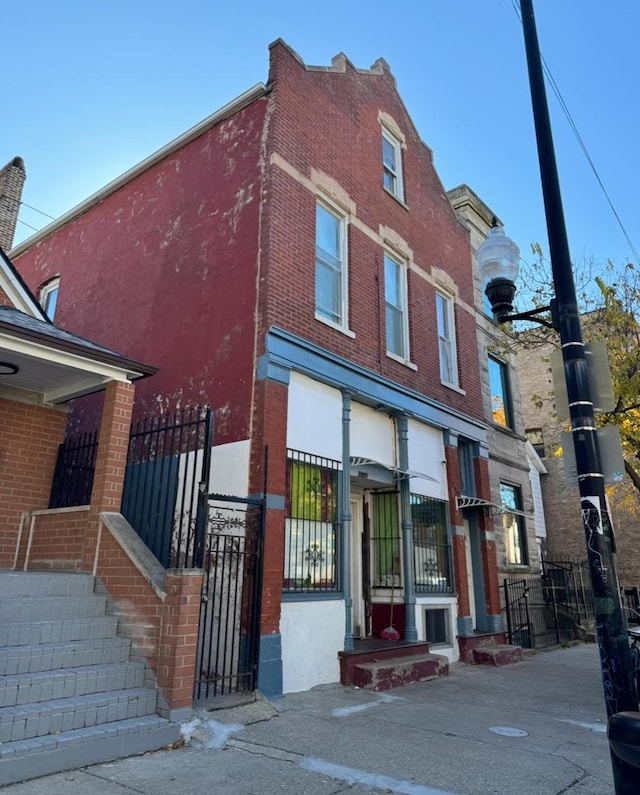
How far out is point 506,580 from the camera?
14.1m

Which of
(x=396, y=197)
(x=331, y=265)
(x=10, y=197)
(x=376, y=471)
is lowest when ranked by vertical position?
(x=376, y=471)

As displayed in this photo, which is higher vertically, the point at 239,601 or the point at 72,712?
the point at 239,601

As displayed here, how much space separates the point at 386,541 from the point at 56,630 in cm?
688

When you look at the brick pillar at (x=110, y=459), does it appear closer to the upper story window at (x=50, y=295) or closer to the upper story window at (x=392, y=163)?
the upper story window at (x=50, y=295)

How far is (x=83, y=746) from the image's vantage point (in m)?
4.79

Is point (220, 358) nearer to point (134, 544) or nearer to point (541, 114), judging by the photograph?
point (134, 544)

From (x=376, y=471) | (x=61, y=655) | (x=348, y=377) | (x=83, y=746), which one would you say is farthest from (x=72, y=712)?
(x=376, y=471)

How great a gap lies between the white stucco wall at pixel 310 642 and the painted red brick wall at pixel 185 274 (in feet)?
8.47

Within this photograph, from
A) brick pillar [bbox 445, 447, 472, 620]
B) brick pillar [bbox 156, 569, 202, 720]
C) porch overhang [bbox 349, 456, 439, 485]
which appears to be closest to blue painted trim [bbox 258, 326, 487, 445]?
brick pillar [bbox 445, 447, 472, 620]

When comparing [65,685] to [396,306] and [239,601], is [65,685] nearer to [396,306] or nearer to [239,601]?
[239,601]

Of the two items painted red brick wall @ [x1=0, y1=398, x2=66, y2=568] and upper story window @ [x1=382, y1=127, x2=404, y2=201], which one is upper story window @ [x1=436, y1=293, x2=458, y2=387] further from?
painted red brick wall @ [x1=0, y1=398, x2=66, y2=568]

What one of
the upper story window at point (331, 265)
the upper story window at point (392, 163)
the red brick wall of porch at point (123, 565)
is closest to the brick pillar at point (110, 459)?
the red brick wall of porch at point (123, 565)

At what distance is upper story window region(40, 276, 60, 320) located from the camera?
14.7m

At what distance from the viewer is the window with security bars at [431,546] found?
37.8 ft
